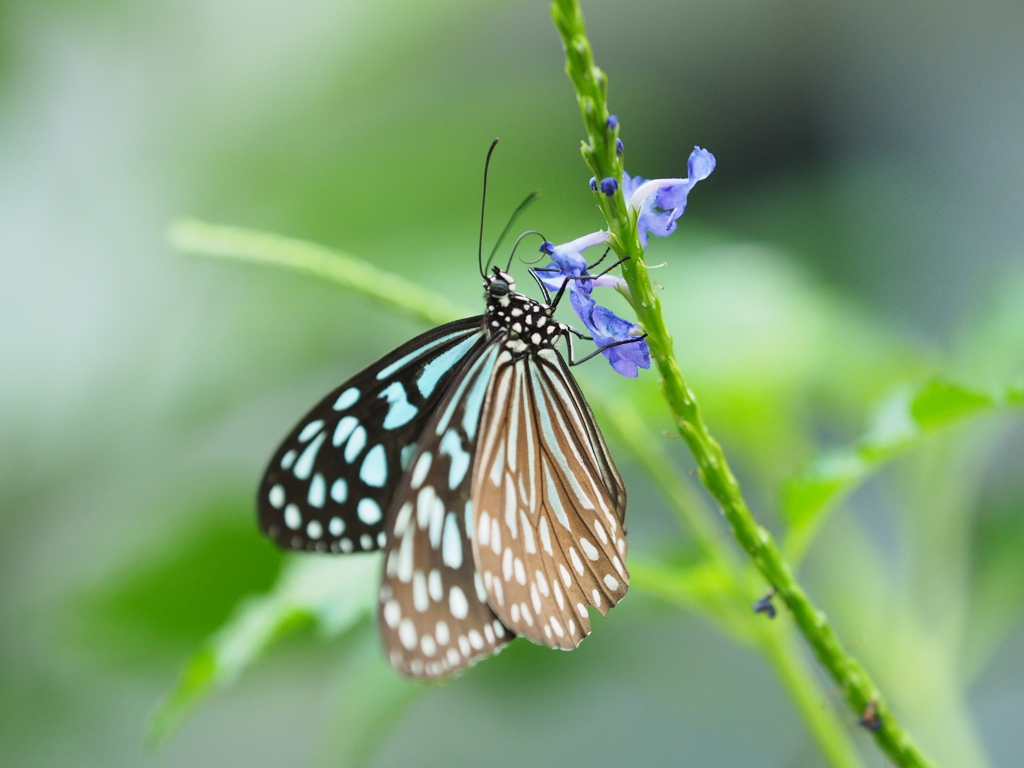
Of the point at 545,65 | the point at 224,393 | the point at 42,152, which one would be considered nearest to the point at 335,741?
the point at 224,393

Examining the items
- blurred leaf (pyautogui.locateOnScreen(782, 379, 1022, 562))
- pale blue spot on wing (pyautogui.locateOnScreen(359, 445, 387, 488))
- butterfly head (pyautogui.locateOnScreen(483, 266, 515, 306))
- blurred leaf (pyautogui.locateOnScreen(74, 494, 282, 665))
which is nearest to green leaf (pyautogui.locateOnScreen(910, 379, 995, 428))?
blurred leaf (pyautogui.locateOnScreen(782, 379, 1022, 562))

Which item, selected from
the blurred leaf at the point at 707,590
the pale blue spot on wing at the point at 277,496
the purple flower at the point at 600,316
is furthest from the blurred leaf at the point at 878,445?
the pale blue spot on wing at the point at 277,496

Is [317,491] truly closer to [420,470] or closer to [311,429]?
[311,429]

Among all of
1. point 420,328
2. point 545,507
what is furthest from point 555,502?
point 420,328

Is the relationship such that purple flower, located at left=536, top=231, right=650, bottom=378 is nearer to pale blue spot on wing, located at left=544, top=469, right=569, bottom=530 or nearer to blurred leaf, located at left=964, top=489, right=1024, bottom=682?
pale blue spot on wing, located at left=544, top=469, right=569, bottom=530

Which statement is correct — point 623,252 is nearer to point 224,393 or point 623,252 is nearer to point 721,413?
point 721,413

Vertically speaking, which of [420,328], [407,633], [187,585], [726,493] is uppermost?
[420,328]
